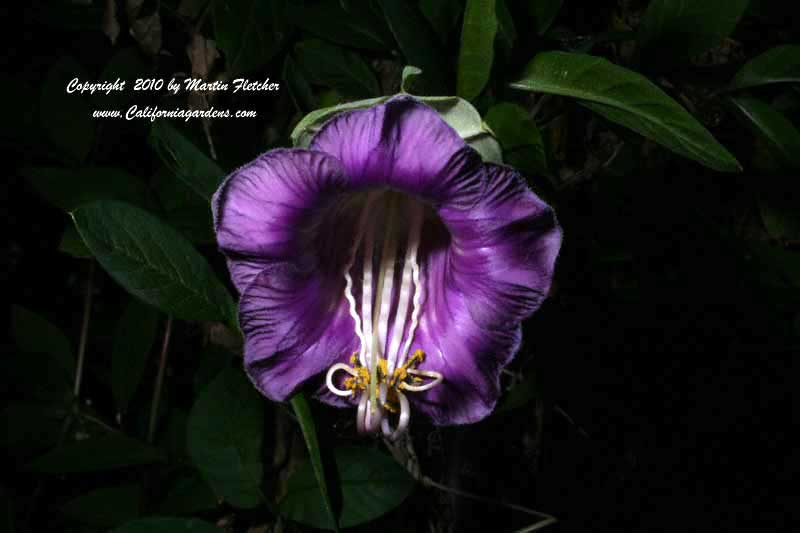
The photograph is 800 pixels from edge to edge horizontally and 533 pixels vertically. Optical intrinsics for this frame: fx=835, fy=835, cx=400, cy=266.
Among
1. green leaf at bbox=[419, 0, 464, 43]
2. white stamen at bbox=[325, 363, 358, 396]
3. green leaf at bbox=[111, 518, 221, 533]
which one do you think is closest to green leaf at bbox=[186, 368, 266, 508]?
green leaf at bbox=[111, 518, 221, 533]

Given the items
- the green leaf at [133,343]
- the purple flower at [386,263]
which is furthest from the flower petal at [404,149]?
the green leaf at [133,343]

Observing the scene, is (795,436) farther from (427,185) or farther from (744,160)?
(427,185)

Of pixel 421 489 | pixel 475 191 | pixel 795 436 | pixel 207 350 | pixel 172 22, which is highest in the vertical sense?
pixel 172 22

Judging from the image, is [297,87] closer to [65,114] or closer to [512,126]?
[512,126]

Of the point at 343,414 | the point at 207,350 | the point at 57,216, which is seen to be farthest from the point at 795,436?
the point at 57,216

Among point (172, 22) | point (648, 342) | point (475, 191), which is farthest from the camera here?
point (648, 342)

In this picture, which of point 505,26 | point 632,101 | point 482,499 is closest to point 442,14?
point 505,26

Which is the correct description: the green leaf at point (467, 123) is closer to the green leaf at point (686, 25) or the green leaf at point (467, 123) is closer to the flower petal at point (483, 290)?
the flower petal at point (483, 290)
